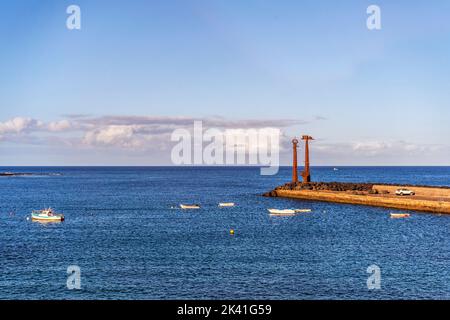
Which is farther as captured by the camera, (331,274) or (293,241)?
(293,241)

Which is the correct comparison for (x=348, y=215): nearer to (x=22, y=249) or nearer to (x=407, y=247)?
(x=407, y=247)

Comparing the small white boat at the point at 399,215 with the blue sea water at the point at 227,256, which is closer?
the blue sea water at the point at 227,256

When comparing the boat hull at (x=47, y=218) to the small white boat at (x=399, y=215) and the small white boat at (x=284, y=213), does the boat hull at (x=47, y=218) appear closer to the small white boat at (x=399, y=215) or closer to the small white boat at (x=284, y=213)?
the small white boat at (x=284, y=213)

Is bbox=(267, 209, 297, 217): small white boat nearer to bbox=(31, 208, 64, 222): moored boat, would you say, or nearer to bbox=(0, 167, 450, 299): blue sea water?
bbox=(0, 167, 450, 299): blue sea water

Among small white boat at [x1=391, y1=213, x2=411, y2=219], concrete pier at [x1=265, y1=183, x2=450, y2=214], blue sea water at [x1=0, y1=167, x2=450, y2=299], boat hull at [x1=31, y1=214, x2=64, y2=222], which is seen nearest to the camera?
blue sea water at [x1=0, y1=167, x2=450, y2=299]

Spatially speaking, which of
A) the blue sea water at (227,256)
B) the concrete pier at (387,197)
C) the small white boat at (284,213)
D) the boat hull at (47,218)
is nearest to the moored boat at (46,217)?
the boat hull at (47,218)

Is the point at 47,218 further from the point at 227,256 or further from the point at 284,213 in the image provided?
the point at 227,256

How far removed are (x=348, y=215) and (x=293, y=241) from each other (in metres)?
25.0

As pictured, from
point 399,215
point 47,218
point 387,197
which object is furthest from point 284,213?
point 47,218

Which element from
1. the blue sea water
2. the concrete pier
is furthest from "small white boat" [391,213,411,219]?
the concrete pier

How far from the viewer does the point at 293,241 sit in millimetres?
56031
